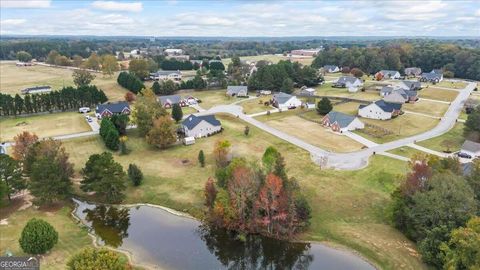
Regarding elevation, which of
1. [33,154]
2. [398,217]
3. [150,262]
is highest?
[33,154]

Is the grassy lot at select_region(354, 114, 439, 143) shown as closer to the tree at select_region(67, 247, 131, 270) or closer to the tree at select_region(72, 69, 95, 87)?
the tree at select_region(67, 247, 131, 270)

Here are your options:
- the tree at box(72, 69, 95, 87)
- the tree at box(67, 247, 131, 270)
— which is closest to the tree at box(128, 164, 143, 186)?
the tree at box(67, 247, 131, 270)

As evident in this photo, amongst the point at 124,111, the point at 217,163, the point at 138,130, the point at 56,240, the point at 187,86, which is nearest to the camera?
the point at 56,240

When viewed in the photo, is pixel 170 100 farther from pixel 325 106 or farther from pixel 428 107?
pixel 428 107

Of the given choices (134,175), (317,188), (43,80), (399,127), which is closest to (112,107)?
(134,175)

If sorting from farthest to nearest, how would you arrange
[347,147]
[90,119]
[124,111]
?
[124,111]
[90,119]
[347,147]

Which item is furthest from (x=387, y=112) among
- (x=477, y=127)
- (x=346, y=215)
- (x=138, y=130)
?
(x=138, y=130)

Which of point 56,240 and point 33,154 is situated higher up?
point 33,154

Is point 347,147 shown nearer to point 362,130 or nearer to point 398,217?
point 362,130
